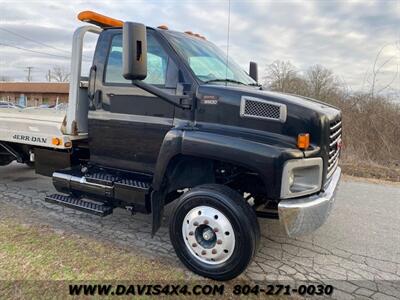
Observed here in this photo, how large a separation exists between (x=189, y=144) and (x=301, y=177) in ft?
3.53

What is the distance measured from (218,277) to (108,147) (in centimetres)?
198

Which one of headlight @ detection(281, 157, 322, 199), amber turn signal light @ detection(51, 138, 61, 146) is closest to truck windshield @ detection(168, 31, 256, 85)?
headlight @ detection(281, 157, 322, 199)

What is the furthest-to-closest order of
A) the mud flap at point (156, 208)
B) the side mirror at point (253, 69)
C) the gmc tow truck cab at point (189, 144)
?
1. the side mirror at point (253, 69)
2. the mud flap at point (156, 208)
3. the gmc tow truck cab at point (189, 144)

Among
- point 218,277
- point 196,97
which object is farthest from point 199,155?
point 218,277

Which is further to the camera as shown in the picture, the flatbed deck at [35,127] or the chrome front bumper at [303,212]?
the flatbed deck at [35,127]

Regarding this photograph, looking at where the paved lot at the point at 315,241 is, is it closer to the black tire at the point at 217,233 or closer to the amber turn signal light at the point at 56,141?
the black tire at the point at 217,233

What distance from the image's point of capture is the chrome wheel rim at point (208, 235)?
10.2 ft

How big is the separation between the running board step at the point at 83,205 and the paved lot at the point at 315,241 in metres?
0.33

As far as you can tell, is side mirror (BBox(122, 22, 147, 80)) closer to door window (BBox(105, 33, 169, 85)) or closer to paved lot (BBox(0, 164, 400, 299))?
door window (BBox(105, 33, 169, 85))

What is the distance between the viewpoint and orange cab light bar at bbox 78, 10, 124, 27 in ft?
13.2

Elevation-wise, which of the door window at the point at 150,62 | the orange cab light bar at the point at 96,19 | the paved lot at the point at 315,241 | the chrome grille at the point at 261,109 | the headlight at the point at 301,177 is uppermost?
the orange cab light bar at the point at 96,19

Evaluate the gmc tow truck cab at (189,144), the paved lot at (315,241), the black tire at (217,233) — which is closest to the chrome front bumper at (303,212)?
the gmc tow truck cab at (189,144)

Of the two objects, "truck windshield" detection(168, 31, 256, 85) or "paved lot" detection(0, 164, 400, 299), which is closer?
"paved lot" detection(0, 164, 400, 299)

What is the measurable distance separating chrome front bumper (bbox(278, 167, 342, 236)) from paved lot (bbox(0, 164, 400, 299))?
60 centimetres
